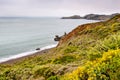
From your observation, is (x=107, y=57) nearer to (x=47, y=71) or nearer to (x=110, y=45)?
(x=110, y=45)

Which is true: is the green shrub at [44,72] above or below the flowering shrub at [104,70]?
below

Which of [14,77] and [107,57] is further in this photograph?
[14,77]

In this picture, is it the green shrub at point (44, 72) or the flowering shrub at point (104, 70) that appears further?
the green shrub at point (44, 72)

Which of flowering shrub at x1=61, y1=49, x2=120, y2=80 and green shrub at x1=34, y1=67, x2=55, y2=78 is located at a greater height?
flowering shrub at x1=61, y1=49, x2=120, y2=80

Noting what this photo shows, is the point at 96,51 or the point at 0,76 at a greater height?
the point at 96,51

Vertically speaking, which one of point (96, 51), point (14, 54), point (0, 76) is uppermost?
point (96, 51)

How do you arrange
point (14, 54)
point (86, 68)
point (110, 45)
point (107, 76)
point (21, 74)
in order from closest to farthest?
point (107, 76) → point (86, 68) → point (110, 45) → point (21, 74) → point (14, 54)

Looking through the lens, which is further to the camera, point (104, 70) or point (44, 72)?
point (44, 72)

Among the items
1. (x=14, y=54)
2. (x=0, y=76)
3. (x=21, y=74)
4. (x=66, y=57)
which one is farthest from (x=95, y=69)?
(x=14, y=54)

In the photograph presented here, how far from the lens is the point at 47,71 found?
11.1 meters

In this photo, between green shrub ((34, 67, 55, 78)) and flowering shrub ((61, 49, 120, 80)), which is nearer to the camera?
flowering shrub ((61, 49, 120, 80))

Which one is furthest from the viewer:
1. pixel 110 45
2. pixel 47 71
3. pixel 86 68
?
pixel 47 71

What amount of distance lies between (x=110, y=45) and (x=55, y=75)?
7.55 ft

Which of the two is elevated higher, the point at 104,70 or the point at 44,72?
the point at 104,70
